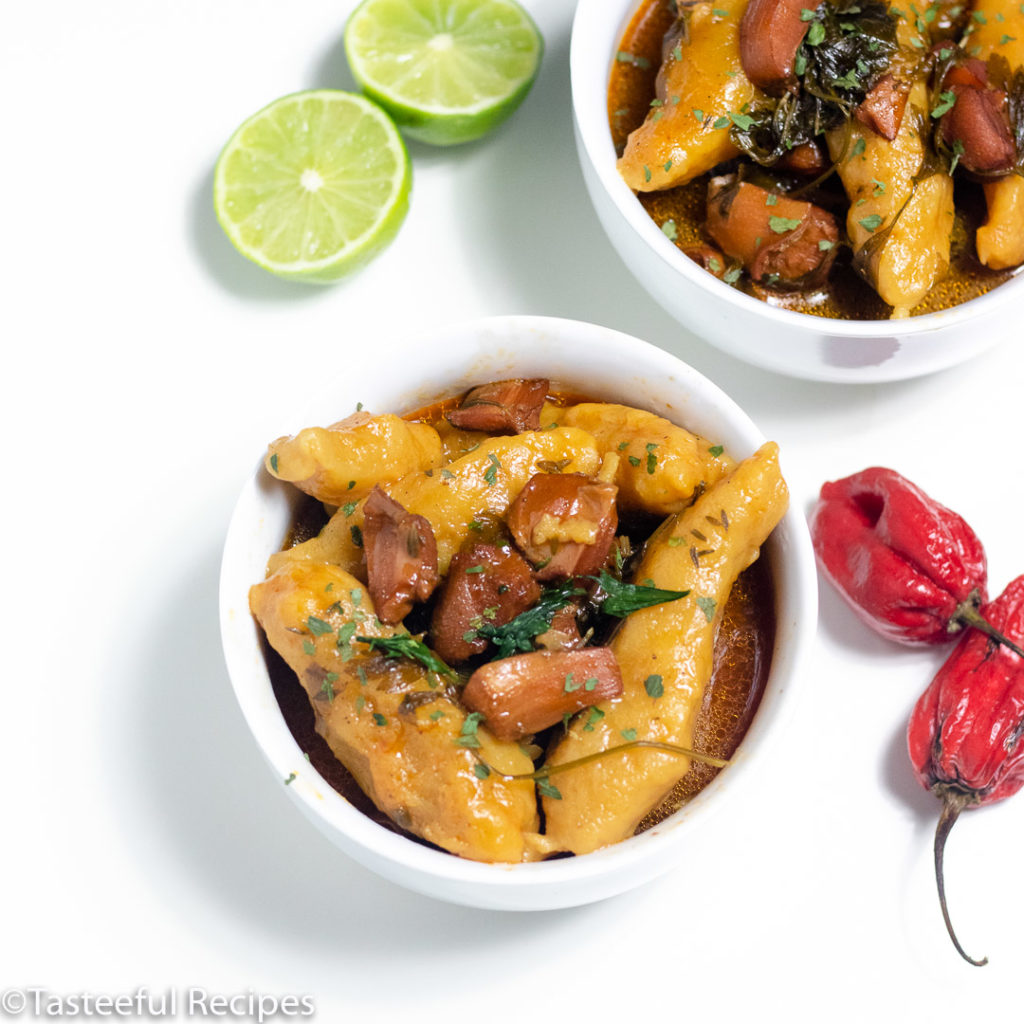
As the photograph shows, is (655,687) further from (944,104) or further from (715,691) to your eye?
(944,104)

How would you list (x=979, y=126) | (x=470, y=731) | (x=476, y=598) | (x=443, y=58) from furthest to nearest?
(x=443, y=58) < (x=979, y=126) < (x=476, y=598) < (x=470, y=731)

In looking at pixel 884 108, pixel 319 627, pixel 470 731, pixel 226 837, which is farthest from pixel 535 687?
pixel 884 108

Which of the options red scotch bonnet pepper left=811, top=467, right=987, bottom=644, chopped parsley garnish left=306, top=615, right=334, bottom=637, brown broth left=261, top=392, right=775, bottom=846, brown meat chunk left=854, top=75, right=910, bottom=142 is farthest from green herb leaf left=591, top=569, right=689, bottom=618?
brown meat chunk left=854, top=75, right=910, bottom=142

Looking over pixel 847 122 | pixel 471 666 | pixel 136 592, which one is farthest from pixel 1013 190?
pixel 136 592

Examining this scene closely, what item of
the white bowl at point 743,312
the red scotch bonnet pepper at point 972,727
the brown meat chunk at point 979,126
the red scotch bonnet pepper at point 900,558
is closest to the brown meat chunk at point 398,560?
the white bowl at point 743,312

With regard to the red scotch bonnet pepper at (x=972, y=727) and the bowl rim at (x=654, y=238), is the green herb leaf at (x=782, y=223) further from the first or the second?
the red scotch bonnet pepper at (x=972, y=727)

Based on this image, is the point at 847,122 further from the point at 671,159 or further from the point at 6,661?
the point at 6,661
